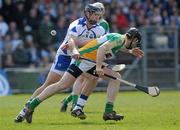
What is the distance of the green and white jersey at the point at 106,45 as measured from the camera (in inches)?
500

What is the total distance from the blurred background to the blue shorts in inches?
365

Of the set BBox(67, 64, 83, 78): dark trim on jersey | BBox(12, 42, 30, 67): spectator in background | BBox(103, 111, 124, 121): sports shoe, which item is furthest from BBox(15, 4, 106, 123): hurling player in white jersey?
BBox(12, 42, 30, 67): spectator in background

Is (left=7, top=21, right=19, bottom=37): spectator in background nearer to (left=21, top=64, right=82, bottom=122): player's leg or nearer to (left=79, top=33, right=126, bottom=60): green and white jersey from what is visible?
(left=79, top=33, right=126, bottom=60): green and white jersey

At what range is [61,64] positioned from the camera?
15.1m

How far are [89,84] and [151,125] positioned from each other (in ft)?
5.81

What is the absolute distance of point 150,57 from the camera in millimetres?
26828

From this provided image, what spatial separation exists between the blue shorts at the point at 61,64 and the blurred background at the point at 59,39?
365 inches

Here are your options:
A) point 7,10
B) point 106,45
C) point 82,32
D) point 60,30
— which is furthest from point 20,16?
point 106,45

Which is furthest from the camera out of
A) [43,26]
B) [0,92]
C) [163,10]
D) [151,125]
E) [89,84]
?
[163,10]

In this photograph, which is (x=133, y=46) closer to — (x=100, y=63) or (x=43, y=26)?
(x=100, y=63)

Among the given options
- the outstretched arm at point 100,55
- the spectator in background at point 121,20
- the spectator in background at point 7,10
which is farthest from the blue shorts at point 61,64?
the spectator in background at point 121,20

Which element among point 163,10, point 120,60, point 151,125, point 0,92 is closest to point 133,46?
point 151,125

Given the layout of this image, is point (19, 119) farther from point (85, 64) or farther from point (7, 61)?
point (7, 61)

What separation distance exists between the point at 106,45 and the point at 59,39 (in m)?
13.2
